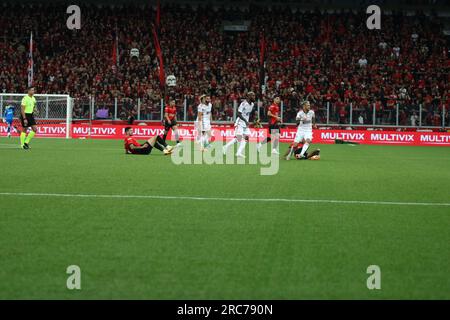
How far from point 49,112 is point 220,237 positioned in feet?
108

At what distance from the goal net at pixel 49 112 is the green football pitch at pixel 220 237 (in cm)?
2418

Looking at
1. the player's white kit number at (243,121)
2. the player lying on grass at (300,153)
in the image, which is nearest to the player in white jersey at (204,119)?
the player's white kit number at (243,121)

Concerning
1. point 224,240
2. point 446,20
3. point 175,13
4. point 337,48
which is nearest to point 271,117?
point 224,240

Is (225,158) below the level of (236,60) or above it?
below

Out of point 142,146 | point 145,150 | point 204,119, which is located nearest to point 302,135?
point 145,150

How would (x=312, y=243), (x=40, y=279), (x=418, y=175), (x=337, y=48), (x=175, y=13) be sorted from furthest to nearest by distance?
(x=175, y=13) → (x=337, y=48) → (x=418, y=175) → (x=312, y=243) → (x=40, y=279)

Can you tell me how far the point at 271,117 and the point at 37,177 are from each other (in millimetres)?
11629

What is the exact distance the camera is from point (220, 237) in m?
8.35

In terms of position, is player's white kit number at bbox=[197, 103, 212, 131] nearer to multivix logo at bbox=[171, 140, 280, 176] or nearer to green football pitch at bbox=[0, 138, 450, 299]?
multivix logo at bbox=[171, 140, 280, 176]

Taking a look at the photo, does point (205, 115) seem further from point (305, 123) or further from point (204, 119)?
point (305, 123)

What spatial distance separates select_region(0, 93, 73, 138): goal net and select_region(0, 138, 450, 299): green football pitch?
79.3 feet

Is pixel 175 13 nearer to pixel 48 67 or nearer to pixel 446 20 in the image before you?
pixel 48 67

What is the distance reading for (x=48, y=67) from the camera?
46562 mm

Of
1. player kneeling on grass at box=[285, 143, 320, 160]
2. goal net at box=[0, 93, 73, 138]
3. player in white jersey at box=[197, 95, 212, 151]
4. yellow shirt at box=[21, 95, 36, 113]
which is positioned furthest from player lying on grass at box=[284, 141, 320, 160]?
goal net at box=[0, 93, 73, 138]
